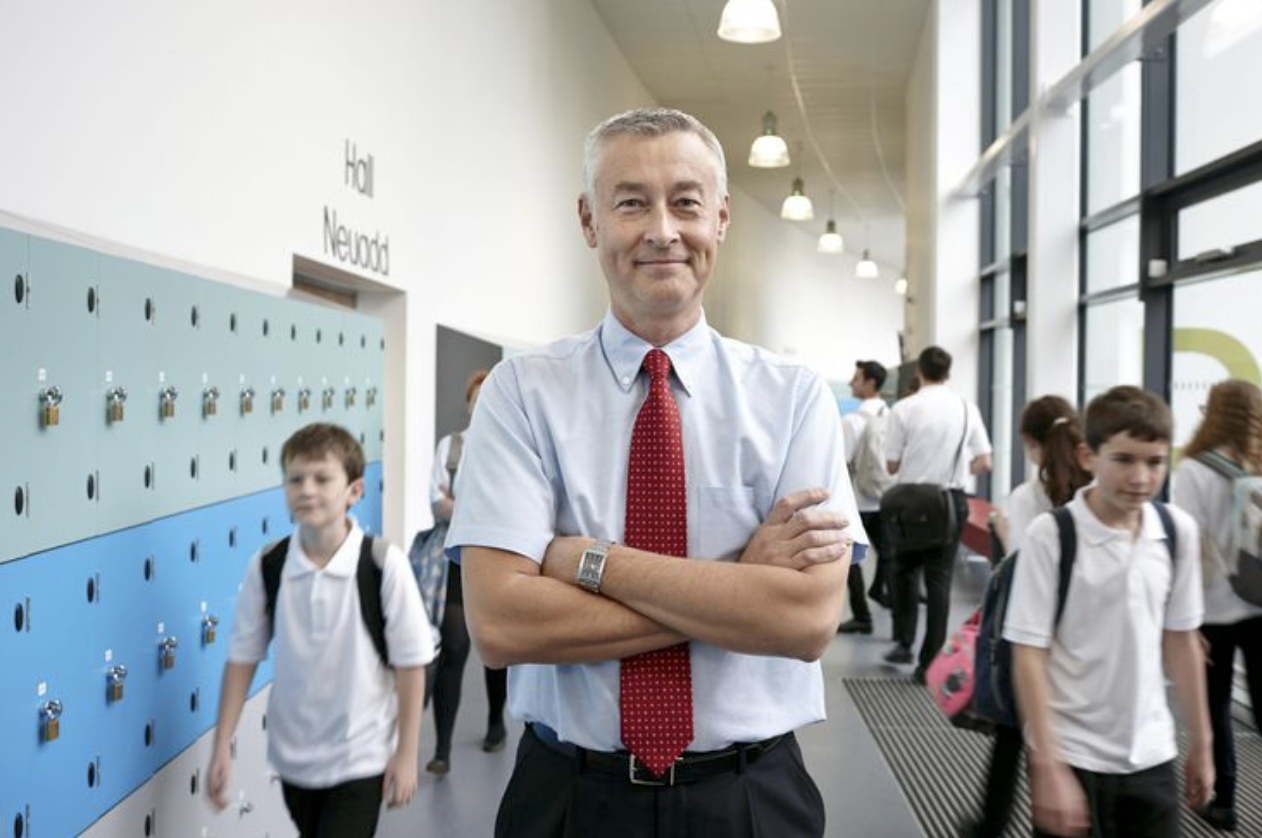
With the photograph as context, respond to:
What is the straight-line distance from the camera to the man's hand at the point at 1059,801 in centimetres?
262

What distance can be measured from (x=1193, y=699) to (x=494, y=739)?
3.16 m

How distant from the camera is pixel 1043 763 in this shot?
8.70ft

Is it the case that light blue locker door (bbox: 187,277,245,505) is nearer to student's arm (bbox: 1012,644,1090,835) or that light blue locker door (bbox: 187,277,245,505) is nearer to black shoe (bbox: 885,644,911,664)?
student's arm (bbox: 1012,644,1090,835)

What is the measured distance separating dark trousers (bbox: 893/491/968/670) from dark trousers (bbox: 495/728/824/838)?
4.85 metres

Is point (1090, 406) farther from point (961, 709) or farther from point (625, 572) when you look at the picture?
point (625, 572)

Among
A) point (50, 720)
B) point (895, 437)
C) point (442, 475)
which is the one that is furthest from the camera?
point (895, 437)

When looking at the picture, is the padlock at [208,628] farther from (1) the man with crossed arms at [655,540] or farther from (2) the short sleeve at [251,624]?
(1) the man with crossed arms at [655,540]

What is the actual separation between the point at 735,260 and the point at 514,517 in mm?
19253

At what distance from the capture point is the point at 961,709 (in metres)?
3.52

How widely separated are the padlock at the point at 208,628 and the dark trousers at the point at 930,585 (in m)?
4.07

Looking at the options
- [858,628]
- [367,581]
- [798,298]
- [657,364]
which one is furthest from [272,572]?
[798,298]

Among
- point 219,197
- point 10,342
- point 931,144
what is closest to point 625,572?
point 10,342

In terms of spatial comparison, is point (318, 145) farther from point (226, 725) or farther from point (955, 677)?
point (955, 677)

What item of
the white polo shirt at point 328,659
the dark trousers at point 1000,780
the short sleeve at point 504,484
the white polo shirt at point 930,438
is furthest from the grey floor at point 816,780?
the short sleeve at point 504,484
